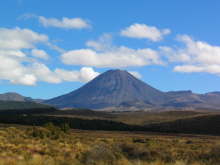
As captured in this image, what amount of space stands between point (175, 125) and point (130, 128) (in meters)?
15.9

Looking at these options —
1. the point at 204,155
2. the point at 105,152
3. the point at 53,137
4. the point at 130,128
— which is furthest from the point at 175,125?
the point at 105,152

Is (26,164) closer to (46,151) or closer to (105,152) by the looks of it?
(105,152)

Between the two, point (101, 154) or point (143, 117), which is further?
point (143, 117)

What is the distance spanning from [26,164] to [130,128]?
78.2 m

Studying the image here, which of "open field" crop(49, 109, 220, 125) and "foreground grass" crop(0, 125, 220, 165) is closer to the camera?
"foreground grass" crop(0, 125, 220, 165)

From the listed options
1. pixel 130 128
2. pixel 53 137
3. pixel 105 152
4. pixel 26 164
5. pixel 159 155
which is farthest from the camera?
pixel 130 128

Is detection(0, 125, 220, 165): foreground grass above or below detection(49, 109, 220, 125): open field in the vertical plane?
below

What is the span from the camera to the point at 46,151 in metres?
27.2

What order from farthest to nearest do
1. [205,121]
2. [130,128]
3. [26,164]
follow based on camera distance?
[205,121]
[130,128]
[26,164]

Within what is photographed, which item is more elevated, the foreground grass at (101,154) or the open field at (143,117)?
the open field at (143,117)

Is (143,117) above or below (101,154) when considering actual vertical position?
above

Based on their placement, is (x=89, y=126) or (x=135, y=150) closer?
(x=135, y=150)

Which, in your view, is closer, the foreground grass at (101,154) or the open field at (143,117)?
the foreground grass at (101,154)

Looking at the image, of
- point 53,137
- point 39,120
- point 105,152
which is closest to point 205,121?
point 39,120
